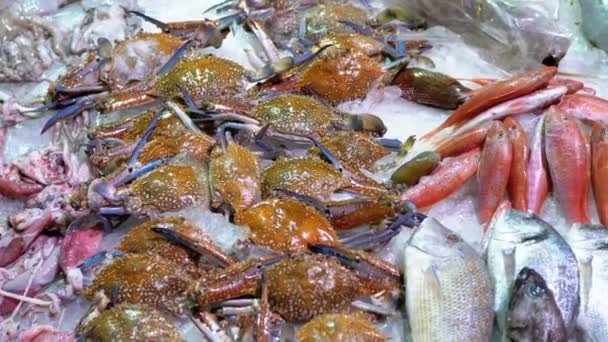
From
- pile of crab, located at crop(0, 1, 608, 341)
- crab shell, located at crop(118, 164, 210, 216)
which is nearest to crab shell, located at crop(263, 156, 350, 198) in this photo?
pile of crab, located at crop(0, 1, 608, 341)

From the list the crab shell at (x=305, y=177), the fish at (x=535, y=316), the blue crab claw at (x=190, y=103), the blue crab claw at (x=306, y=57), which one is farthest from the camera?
the blue crab claw at (x=306, y=57)

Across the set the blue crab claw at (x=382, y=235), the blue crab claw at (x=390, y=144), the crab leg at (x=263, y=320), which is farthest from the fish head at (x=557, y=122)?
the crab leg at (x=263, y=320)

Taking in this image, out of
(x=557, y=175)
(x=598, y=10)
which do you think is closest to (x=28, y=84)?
(x=557, y=175)

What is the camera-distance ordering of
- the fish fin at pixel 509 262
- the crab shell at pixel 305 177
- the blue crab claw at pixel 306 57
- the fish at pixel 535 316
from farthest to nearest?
the blue crab claw at pixel 306 57
the crab shell at pixel 305 177
the fish fin at pixel 509 262
the fish at pixel 535 316

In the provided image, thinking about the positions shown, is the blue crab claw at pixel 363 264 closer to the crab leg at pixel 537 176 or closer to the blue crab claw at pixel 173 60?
the crab leg at pixel 537 176

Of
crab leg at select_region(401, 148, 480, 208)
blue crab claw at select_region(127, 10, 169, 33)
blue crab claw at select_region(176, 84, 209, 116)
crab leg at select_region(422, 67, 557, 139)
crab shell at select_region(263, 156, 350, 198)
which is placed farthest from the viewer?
blue crab claw at select_region(127, 10, 169, 33)

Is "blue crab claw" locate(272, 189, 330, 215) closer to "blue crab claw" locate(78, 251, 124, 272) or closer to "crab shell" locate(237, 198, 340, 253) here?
"crab shell" locate(237, 198, 340, 253)
